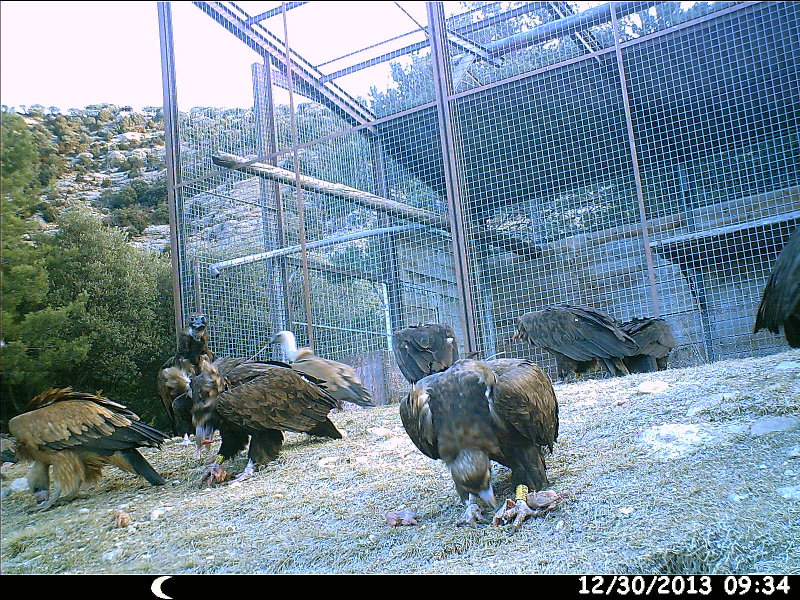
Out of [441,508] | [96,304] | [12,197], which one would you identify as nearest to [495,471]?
[441,508]

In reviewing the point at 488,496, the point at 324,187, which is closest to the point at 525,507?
the point at 488,496

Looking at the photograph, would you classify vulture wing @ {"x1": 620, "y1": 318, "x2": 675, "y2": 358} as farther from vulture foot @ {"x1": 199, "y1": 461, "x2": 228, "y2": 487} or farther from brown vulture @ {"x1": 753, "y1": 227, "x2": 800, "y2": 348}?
vulture foot @ {"x1": 199, "y1": 461, "x2": 228, "y2": 487}

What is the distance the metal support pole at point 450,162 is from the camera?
8.47 metres

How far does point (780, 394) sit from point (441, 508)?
2.42m

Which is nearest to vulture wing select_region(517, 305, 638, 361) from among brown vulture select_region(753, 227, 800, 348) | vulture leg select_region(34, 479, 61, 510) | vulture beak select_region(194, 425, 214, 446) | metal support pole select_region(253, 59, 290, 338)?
brown vulture select_region(753, 227, 800, 348)

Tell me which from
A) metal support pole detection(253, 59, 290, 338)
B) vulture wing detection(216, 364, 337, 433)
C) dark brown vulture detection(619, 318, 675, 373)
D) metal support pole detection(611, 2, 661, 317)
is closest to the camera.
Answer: vulture wing detection(216, 364, 337, 433)

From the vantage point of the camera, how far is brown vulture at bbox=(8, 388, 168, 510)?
5.32 meters

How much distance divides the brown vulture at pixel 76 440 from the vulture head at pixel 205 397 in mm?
415

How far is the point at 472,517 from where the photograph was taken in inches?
149

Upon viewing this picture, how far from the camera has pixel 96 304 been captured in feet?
21.1

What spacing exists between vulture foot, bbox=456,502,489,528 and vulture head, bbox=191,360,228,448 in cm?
247

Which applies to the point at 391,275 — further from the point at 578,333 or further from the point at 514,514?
the point at 514,514

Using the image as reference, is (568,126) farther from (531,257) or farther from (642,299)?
(642,299)

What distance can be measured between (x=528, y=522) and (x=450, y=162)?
580 centimetres
